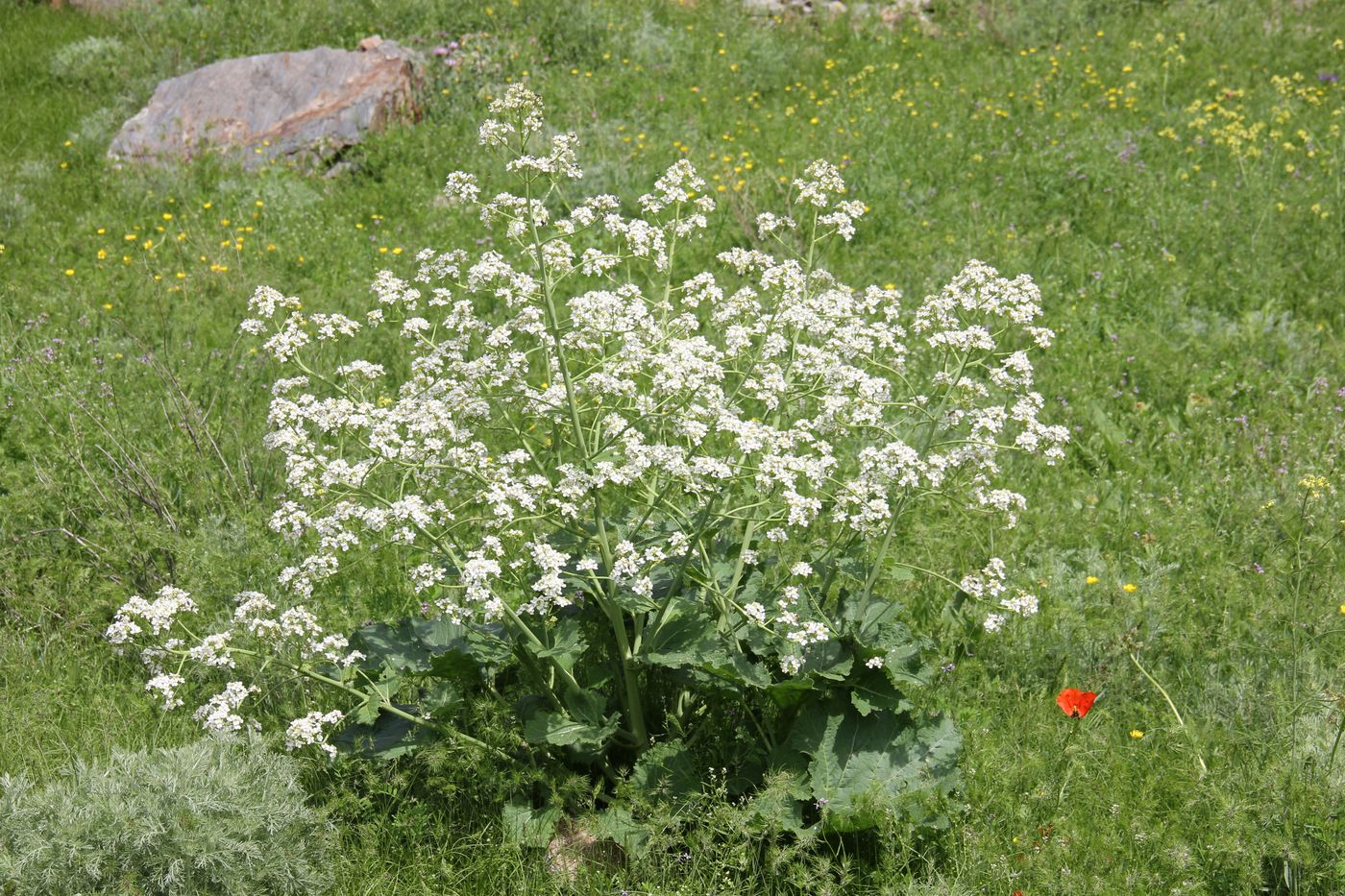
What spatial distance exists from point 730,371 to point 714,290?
0.38m

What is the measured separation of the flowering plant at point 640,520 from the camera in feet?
12.2

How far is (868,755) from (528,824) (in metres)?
1.20

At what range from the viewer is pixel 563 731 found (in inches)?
151

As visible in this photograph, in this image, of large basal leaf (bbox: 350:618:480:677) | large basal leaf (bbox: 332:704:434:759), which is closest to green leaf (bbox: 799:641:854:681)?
large basal leaf (bbox: 350:618:480:677)

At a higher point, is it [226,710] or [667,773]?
[226,710]

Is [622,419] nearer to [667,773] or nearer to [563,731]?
[563,731]

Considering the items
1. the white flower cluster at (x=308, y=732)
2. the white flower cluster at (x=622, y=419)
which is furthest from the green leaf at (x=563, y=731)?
→ the white flower cluster at (x=308, y=732)

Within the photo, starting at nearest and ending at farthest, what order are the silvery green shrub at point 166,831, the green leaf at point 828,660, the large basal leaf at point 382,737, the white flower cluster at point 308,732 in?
the silvery green shrub at point 166,831 → the white flower cluster at point 308,732 → the green leaf at point 828,660 → the large basal leaf at point 382,737

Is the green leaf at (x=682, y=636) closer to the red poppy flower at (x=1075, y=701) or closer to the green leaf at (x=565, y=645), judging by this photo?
the green leaf at (x=565, y=645)

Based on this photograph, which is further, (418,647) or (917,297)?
(917,297)

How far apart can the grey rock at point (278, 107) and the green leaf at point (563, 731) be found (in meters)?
7.78

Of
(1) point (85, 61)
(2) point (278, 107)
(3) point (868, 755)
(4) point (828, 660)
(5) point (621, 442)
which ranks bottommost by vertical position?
(1) point (85, 61)

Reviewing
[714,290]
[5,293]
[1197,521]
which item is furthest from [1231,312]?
[5,293]

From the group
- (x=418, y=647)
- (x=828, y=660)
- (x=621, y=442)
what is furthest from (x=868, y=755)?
(x=418, y=647)
